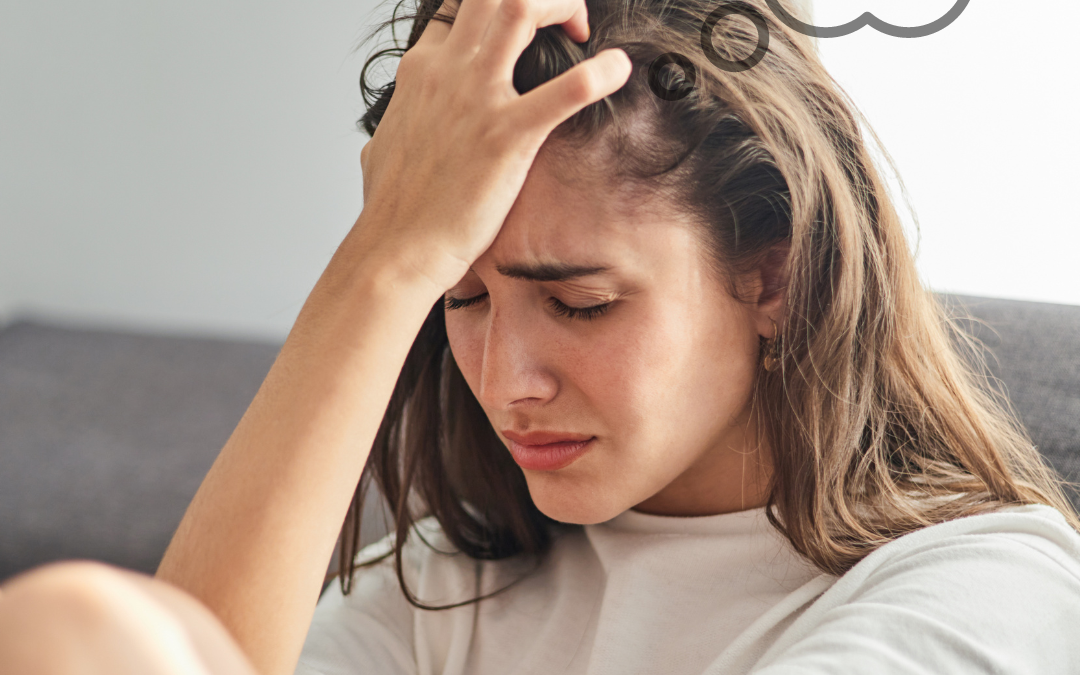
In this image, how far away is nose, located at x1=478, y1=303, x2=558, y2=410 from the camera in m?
0.79

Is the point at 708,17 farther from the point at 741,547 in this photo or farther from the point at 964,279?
the point at 964,279

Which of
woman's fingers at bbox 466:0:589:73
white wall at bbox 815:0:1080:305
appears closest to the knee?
A: woman's fingers at bbox 466:0:589:73

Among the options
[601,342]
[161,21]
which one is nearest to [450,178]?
[601,342]

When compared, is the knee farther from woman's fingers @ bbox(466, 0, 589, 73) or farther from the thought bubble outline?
the thought bubble outline

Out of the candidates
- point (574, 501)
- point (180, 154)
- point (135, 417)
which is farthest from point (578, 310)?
point (180, 154)

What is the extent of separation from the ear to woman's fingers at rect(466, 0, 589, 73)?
0.33 m

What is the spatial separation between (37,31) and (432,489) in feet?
8.03

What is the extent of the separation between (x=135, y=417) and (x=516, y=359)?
148cm

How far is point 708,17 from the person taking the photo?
82 cm

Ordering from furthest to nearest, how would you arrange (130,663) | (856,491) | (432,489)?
(432,489) → (856,491) → (130,663)

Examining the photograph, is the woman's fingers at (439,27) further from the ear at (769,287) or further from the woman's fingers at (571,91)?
the ear at (769,287)

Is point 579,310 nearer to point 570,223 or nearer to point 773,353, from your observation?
point 570,223

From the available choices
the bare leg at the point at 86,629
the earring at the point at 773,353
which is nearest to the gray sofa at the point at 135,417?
the earring at the point at 773,353

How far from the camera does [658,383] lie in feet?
2.59
